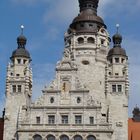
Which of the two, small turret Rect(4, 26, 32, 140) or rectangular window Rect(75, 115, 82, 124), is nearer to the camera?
rectangular window Rect(75, 115, 82, 124)

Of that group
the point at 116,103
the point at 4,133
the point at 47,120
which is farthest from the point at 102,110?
the point at 4,133

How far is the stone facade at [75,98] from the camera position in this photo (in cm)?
6081

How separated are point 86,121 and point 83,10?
15.3 meters

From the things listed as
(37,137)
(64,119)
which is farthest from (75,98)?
(37,137)

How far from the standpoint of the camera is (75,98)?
6234 cm

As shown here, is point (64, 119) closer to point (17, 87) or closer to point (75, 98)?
point (75, 98)

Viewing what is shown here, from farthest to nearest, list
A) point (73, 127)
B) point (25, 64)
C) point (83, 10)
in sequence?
point (83, 10) → point (25, 64) → point (73, 127)

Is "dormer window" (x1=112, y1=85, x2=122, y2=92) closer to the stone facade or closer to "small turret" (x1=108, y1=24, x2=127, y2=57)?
the stone facade

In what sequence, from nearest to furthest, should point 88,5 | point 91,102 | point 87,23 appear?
point 91,102, point 87,23, point 88,5

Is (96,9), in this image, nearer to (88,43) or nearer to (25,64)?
(88,43)

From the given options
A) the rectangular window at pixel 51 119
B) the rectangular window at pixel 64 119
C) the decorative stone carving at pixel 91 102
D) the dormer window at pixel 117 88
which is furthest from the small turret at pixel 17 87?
the dormer window at pixel 117 88

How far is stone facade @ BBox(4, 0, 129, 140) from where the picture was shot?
200 ft

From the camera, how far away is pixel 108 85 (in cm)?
6372

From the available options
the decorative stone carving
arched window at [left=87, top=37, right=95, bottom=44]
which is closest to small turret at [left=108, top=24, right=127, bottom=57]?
arched window at [left=87, top=37, right=95, bottom=44]
